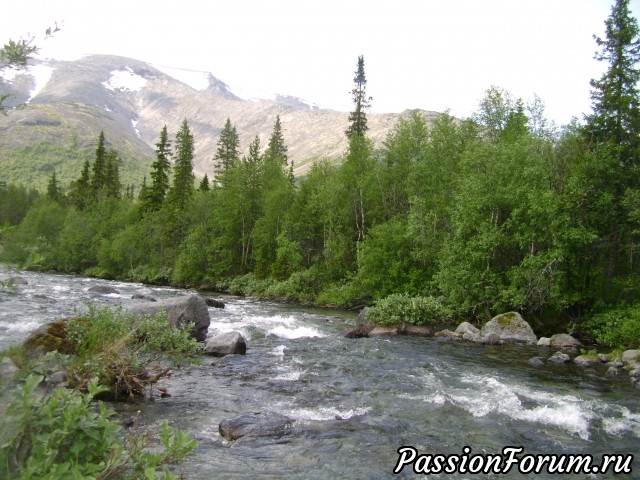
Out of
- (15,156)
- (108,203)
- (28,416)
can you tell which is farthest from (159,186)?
(15,156)

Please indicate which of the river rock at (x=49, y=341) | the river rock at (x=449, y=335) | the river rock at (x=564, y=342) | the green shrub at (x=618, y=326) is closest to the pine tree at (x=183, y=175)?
the river rock at (x=449, y=335)

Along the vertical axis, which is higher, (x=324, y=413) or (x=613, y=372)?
(x=324, y=413)

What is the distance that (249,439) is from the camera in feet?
31.1

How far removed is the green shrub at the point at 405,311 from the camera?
25578 millimetres

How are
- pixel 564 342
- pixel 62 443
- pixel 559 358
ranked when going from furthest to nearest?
pixel 564 342 → pixel 559 358 → pixel 62 443

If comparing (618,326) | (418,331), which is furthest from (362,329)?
(618,326)

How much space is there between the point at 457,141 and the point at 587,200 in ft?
49.1

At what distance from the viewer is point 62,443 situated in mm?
3930

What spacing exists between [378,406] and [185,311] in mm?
9925

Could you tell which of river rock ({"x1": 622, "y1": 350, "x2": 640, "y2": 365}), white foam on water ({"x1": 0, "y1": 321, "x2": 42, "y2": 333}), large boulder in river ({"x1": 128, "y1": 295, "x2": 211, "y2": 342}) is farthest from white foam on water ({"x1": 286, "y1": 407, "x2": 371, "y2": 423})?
river rock ({"x1": 622, "y1": 350, "x2": 640, "y2": 365})

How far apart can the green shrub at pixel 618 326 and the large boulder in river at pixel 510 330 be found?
3226mm

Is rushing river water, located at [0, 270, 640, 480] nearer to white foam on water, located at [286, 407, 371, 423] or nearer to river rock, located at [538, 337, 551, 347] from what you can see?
white foam on water, located at [286, 407, 371, 423]

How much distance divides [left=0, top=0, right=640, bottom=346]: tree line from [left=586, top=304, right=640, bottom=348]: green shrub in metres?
0.08

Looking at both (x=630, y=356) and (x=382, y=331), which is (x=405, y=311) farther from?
(x=630, y=356)
